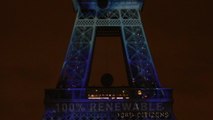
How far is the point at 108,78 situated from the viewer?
61812 mm

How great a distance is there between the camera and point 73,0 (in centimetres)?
6619

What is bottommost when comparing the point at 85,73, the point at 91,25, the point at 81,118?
the point at 81,118

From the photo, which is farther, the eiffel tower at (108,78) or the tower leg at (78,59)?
the tower leg at (78,59)

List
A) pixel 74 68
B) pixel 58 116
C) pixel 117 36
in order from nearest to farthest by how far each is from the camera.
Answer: pixel 58 116
pixel 74 68
pixel 117 36

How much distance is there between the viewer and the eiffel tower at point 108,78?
2315 inches

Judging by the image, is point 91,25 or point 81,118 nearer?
point 81,118

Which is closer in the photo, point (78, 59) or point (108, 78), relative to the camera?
point (108, 78)

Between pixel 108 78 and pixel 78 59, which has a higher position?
pixel 78 59

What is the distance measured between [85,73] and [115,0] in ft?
27.6

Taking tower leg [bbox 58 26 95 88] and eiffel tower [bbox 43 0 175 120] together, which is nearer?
eiffel tower [bbox 43 0 175 120]

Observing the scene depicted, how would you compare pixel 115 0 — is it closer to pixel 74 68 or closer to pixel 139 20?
pixel 139 20

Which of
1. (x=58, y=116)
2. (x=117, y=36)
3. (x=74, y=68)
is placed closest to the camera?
(x=58, y=116)

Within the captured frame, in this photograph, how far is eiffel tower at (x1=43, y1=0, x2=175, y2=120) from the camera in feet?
193

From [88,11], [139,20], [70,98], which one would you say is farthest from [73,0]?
[70,98]
